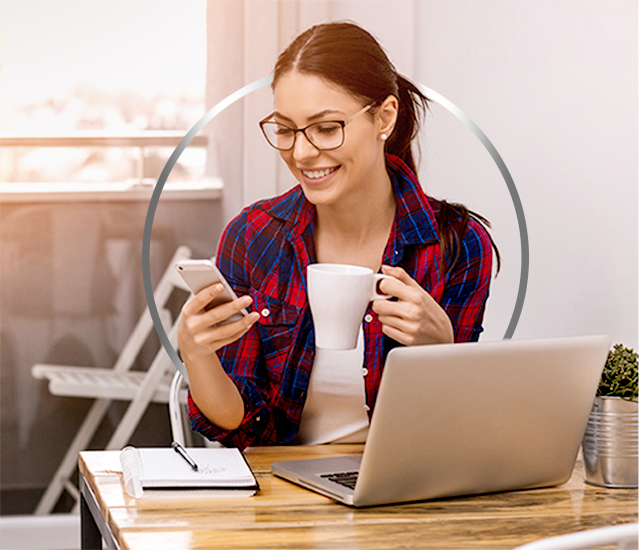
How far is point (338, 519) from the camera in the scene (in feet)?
2.83

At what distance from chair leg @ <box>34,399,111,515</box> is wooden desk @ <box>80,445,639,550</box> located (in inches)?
53.5

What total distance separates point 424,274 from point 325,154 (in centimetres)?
28

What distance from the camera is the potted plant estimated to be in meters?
1.00

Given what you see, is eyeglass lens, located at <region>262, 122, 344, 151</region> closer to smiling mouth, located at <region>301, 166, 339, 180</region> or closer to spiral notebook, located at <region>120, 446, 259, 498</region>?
smiling mouth, located at <region>301, 166, 339, 180</region>

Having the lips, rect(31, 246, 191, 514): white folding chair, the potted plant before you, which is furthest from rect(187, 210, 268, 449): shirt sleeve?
rect(31, 246, 191, 514): white folding chair

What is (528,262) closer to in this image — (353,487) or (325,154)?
(325,154)

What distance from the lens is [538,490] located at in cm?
99

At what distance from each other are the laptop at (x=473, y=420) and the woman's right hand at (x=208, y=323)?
20 cm

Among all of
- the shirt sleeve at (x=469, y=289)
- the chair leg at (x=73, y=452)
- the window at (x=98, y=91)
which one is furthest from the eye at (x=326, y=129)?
the chair leg at (x=73, y=452)

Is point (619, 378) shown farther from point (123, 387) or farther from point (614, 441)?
point (123, 387)

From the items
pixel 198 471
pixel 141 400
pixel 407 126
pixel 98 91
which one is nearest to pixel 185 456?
pixel 198 471

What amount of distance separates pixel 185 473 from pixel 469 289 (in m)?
0.66

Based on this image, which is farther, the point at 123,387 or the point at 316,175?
the point at 123,387

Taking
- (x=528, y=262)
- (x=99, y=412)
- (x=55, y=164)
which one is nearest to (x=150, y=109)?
(x=55, y=164)
